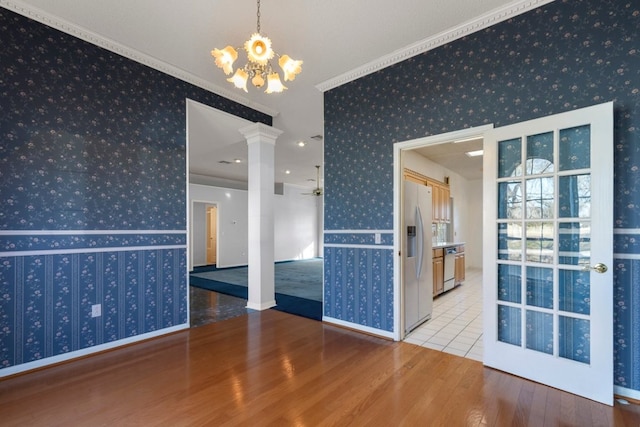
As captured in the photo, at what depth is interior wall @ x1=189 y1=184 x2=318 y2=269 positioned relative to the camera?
919 cm

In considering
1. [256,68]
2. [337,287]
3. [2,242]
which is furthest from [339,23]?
[2,242]

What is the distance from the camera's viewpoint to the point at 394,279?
3303 mm

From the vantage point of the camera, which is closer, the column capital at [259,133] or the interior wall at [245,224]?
the column capital at [259,133]

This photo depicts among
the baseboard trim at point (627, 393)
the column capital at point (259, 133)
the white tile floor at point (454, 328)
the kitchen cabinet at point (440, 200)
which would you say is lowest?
the white tile floor at point (454, 328)

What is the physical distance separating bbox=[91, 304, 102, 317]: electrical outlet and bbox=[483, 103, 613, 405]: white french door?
359 cm

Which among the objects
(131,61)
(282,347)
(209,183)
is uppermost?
(131,61)

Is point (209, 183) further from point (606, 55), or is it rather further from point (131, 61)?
point (606, 55)

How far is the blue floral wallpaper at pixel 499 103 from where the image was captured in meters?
2.15

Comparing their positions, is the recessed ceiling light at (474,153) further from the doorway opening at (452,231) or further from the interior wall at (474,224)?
the interior wall at (474,224)

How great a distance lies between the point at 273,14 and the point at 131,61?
1.71 metres

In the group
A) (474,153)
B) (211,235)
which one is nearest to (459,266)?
(474,153)

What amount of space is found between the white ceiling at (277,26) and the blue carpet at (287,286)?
10.1ft

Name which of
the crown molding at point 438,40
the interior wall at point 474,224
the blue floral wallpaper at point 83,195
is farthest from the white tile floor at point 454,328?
the interior wall at point 474,224

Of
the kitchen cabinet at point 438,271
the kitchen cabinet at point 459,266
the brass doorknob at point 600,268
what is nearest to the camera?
the brass doorknob at point 600,268
